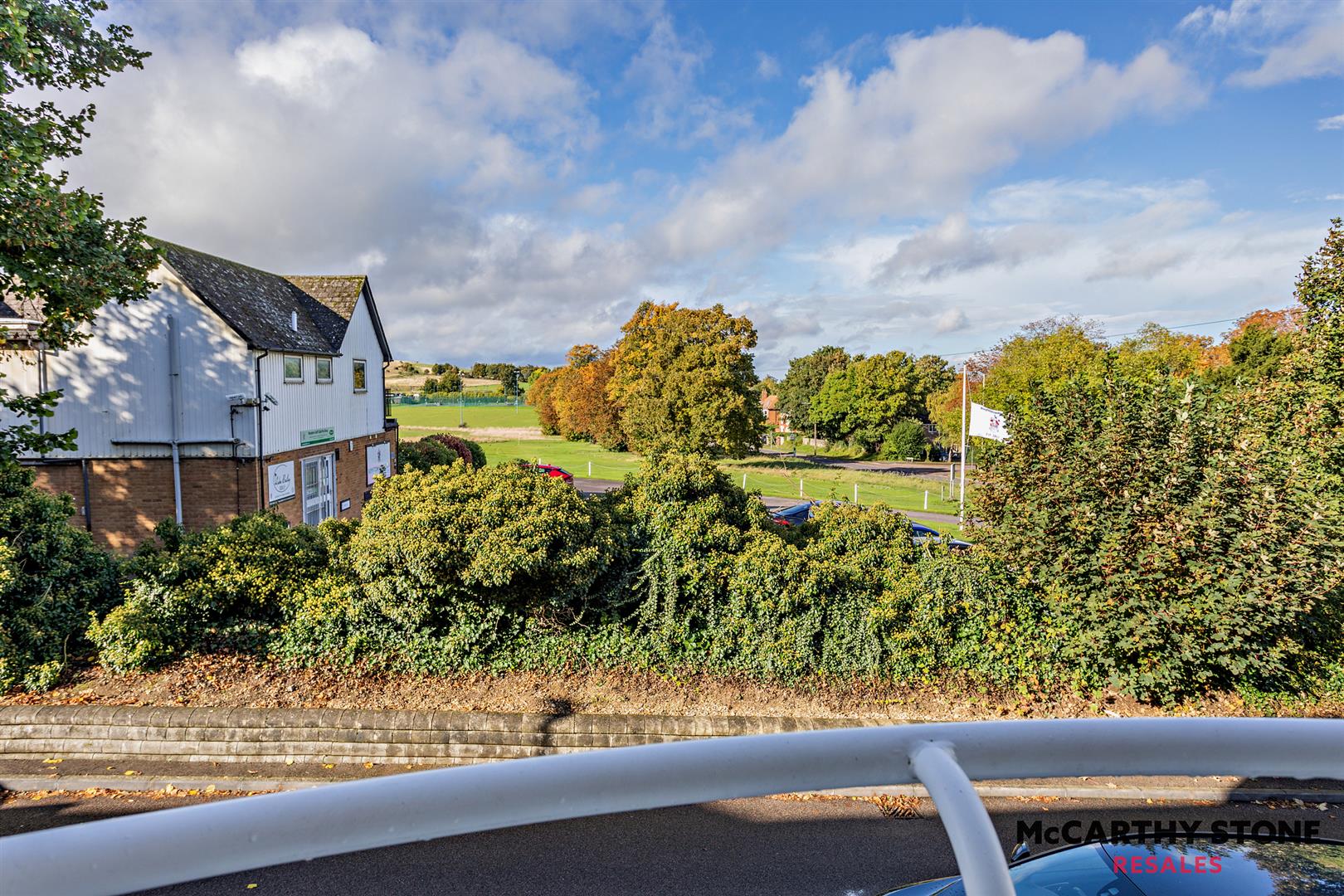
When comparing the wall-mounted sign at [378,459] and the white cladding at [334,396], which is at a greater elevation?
the white cladding at [334,396]

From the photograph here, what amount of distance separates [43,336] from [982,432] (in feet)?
70.1

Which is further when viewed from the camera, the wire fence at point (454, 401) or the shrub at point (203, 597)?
the wire fence at point (454, 401)

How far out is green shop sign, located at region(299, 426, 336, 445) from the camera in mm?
18984

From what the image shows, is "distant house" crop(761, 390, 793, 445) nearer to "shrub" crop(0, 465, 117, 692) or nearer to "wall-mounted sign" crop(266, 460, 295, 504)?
"wall-mounted sign" crop(266, 460, 295, 504)

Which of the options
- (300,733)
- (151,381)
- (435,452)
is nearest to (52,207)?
(300,733)

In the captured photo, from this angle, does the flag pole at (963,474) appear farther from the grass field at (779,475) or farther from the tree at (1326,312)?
the tree at (1326,312)

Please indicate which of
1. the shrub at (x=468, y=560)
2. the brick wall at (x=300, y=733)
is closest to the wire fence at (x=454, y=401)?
the shrub at (x=468, y=560)

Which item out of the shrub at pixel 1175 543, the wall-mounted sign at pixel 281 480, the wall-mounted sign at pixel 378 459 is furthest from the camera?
the wall-mounted sign at pixel 378 459

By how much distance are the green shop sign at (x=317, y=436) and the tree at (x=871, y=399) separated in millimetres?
58792

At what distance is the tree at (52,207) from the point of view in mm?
7652

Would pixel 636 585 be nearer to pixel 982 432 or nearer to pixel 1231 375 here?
pixel 982 432

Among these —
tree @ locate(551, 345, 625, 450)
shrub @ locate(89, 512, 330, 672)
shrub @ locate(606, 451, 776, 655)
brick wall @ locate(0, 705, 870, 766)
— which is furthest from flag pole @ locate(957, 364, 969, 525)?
tree @ locate(551, 345, 625, 450)

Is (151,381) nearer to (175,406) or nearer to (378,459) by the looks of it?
(175,406)

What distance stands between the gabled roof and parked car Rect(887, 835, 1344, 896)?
60.2ft
